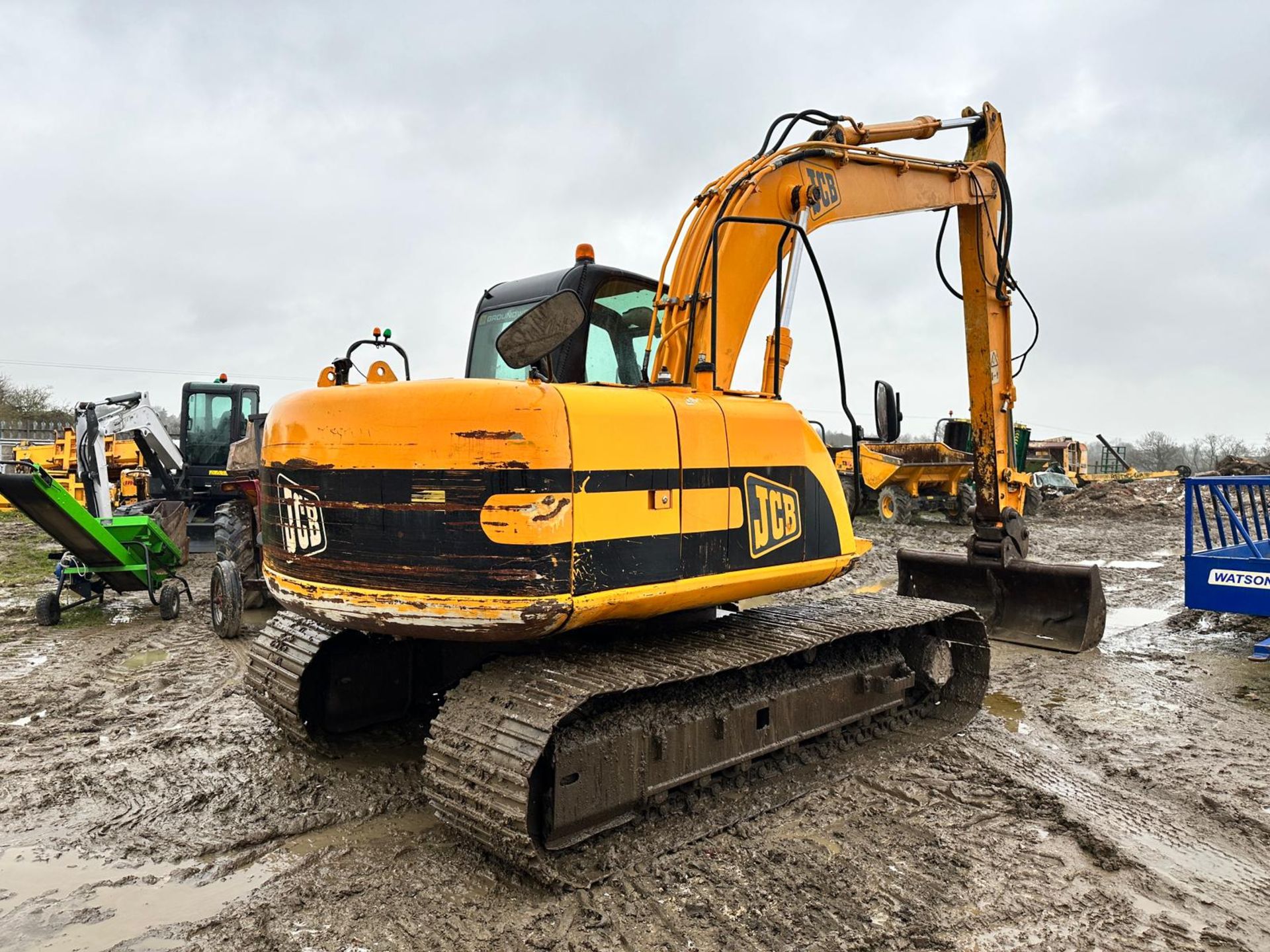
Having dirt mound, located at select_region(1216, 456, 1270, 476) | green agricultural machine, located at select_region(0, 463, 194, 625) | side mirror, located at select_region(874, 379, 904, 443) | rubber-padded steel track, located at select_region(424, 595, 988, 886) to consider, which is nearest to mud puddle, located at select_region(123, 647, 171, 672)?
green agricultural machine, located at select_region(0, 463, 194, 625)

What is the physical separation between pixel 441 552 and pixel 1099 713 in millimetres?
4230

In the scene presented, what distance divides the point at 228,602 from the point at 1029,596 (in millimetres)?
6488

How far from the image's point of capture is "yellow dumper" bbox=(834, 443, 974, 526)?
50.6ft

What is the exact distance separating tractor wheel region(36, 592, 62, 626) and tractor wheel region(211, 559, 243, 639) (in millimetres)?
1695

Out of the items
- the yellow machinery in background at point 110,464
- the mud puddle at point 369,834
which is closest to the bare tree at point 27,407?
the yellow machinery in background at point 110,464

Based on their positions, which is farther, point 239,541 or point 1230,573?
point 239,541

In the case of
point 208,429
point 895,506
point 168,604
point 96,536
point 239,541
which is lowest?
point 168,604

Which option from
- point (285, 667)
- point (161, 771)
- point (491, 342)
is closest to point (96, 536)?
point (161, 771)

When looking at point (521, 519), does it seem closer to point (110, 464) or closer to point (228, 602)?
point (228, 602)

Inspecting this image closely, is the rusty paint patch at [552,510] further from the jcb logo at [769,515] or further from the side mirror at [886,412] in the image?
the side mirror at [886,412]

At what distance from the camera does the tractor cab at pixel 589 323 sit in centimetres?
417

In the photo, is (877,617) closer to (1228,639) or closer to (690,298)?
(690,298)

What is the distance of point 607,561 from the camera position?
3.19 metres

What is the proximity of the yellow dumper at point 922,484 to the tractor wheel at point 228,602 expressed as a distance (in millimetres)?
10234
